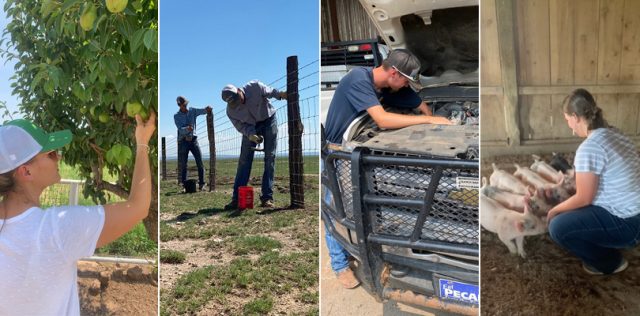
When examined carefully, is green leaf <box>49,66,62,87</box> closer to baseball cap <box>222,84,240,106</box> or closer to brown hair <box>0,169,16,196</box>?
brown hair <box>0,169,16,196</box>

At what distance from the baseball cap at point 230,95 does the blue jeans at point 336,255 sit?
649 millimetres

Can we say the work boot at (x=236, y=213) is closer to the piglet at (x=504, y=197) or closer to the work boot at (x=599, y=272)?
the piglet at (x=504, y=197)

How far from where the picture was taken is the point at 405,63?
2139mm

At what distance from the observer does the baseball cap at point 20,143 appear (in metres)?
1.99

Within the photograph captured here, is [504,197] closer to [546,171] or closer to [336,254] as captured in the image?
[546,171]

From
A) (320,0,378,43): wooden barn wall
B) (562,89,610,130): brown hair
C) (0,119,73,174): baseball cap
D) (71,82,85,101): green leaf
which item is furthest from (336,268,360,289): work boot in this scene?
(71,82,85,101): green leaf

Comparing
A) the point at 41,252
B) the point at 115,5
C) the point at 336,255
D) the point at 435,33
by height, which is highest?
the point at 115,5

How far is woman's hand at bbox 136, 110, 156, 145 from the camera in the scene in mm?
2389

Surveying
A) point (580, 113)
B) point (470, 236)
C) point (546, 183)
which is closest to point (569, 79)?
point (580, 113)

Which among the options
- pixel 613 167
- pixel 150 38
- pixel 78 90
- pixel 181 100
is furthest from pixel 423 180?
pixel 78 90

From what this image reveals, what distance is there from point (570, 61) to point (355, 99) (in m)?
0.94

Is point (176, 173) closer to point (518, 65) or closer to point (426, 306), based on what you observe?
point (426, 306)

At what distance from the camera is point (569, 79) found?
7.63 ft

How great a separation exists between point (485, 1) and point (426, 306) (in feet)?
4.17
